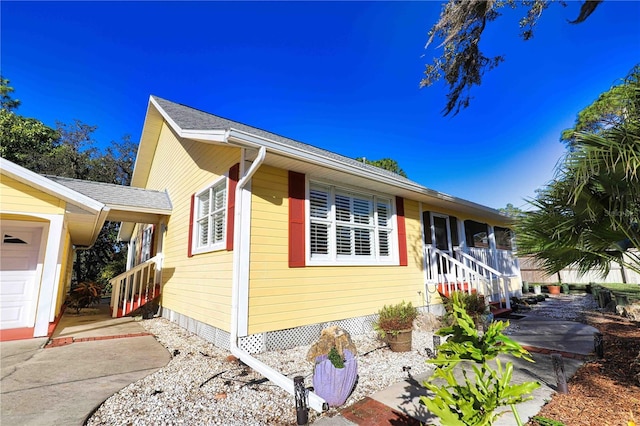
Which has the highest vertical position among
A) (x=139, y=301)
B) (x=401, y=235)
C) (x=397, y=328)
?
(x=401, y=235)

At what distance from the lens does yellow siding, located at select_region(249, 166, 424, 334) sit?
4750 millimetres

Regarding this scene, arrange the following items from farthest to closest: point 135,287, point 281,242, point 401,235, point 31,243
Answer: point 135,287, point 401,235, point 31,243, point 281,242

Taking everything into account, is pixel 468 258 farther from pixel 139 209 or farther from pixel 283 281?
pixel 139 209

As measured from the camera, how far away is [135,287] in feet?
27.5

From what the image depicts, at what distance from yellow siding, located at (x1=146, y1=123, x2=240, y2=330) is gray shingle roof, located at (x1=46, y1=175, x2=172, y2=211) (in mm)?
356

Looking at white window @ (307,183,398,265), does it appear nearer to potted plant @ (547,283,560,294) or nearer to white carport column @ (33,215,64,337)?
white carport column @ (33,215,64,337)

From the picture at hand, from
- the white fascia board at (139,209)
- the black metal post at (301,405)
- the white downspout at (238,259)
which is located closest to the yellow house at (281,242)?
the white downspout at (238,259)

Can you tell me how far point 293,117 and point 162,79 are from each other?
5671 mm

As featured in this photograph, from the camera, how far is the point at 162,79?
1195cm

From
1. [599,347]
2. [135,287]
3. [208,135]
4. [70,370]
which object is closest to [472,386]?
[599,347]

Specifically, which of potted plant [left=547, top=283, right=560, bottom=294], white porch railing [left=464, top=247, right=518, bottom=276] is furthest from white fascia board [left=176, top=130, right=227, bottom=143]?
potted plant [left=547, top=283, right=560, bottom=294]

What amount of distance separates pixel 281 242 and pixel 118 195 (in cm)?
554

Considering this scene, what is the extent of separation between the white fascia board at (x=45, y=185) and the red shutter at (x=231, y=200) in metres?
3.04

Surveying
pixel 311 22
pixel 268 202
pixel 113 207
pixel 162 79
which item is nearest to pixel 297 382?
pixel 268 202
